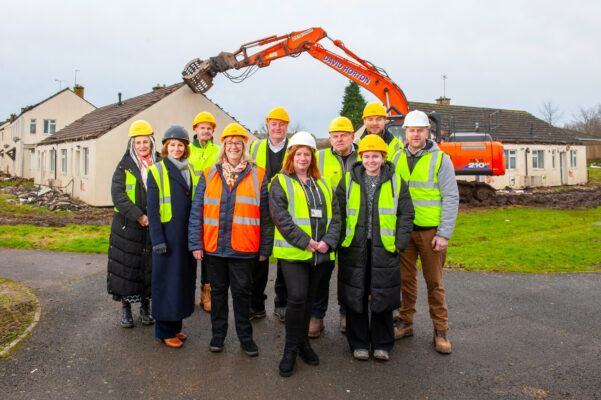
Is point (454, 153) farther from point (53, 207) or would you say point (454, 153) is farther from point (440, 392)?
point (53, 207)

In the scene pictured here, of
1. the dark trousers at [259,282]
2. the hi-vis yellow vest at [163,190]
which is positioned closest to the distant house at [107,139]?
the dark trousers at [259,282]

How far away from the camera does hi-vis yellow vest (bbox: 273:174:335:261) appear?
3990mm

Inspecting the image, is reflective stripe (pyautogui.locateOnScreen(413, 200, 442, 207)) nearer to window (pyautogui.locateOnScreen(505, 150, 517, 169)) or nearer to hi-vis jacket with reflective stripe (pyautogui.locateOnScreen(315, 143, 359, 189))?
hi-vis jacket with reflective stripe (pyautogui.locateOnScreen(315, 143, 359, 189))

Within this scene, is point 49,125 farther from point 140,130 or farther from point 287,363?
point 287,363

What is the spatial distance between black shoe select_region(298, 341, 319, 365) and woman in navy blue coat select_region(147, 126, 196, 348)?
125cm

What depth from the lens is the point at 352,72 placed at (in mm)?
14609

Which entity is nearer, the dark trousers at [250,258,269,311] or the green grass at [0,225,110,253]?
the dark trousers at [250,258,269,311]

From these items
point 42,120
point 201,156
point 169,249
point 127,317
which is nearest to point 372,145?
point 169,249

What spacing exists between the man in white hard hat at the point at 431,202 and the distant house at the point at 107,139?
54.2 feet

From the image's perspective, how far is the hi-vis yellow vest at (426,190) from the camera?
4.49 metres

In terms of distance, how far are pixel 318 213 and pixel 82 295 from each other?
4.05 meters

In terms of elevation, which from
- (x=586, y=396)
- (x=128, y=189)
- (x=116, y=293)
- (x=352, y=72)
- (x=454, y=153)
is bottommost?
(x=586, y=396)

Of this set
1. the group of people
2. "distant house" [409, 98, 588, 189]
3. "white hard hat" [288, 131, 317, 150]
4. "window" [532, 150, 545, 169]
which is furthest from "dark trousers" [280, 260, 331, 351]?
"window" [532, 150, 545, 169]

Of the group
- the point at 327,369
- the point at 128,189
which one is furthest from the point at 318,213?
the point at 128,189
